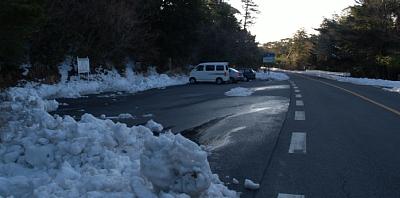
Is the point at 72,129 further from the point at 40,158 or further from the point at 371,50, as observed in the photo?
the point at 371,50

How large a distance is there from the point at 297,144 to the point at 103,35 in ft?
82.3

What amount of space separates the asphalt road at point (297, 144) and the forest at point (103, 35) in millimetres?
3633

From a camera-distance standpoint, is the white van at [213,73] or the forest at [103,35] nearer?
the forest at [103,35]

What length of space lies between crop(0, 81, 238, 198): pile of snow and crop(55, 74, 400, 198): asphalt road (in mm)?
994

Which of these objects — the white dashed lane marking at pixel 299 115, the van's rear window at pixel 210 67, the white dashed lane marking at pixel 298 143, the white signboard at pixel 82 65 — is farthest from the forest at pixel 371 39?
the white dashed lane marking at pixel 298 143

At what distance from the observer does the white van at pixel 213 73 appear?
39406 mm

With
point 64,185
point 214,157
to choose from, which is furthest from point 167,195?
point 214,157

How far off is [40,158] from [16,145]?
0.66 meters

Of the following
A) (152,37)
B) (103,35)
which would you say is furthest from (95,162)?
(152,37)

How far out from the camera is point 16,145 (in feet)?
22.4

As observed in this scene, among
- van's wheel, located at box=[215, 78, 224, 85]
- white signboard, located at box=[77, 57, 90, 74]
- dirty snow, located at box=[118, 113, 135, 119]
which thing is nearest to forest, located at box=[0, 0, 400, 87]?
white signboard, located at box=[77, 57, 90, 74]

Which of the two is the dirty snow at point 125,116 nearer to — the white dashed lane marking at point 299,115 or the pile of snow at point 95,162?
the white dashed lane marking at point 299,115

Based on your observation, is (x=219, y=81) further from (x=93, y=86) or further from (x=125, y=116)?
(x=125, y=116)

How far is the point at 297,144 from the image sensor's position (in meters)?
8.88
